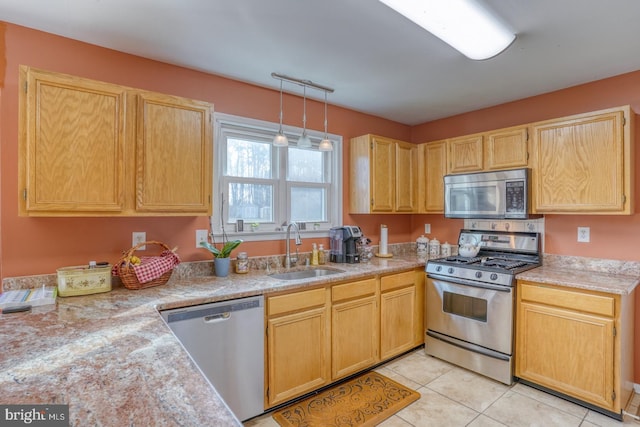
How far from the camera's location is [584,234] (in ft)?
9.01

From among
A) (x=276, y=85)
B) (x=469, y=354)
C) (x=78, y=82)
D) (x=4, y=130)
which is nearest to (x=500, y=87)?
(x=276, y=85)

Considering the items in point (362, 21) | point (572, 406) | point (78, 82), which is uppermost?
point (362, 21)

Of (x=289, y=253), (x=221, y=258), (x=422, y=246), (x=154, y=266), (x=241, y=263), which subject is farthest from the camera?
(x=422, y=246)

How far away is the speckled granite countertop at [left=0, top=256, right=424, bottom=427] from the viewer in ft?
2.66

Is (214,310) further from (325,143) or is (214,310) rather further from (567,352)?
(567,352)

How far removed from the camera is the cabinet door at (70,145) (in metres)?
1.71

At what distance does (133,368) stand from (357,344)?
1.92m

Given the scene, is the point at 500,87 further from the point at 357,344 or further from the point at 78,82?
the point at 78,82

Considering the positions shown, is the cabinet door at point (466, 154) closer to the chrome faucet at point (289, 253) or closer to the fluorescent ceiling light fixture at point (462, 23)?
the fluorescent ceiling light fixture at point (462, 23)

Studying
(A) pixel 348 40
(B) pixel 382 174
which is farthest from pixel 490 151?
(A) pixel 348 40

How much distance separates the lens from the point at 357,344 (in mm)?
2646

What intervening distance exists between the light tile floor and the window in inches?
59.2

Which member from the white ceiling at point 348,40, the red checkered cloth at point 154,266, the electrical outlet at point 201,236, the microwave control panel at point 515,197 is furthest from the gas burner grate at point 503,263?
the red checkered cloth at point 154,266

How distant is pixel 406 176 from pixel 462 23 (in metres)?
2.01
